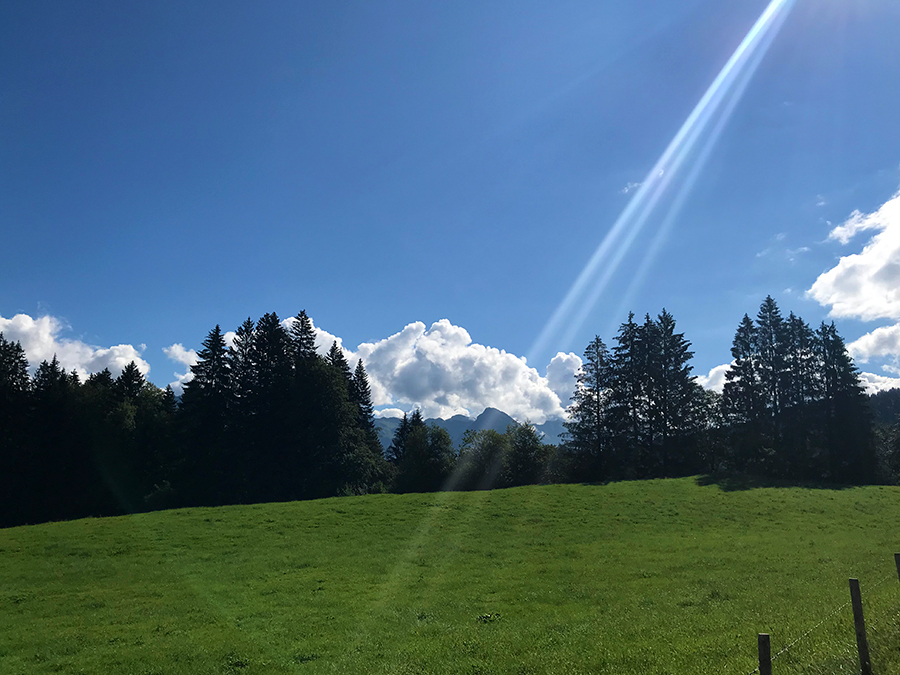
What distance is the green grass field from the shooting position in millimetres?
13578

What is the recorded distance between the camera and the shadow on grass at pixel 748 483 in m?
50.9

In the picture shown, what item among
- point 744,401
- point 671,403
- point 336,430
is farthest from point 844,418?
point 336,430

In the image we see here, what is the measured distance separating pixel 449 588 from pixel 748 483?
4322cm

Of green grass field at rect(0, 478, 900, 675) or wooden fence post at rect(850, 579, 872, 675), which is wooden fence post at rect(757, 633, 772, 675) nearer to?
wooden fence post at rect(850, 579, 872, 675)

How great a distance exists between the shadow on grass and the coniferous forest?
2661mm

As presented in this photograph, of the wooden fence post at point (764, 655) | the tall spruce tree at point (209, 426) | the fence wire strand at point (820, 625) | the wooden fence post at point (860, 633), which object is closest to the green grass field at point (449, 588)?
the fence wire strand at point (820, 625)

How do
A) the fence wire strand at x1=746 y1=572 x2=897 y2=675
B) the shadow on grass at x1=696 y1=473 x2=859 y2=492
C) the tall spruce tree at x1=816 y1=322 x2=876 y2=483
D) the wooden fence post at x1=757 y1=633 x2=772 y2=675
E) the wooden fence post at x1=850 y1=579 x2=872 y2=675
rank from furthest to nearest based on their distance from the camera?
the tall spruce tree at x1=816 y1=322 x2=876 y2=483 < the shadow on grass at x1=696 y1=473 x2=859 y2=492 < the fence wire strand at x1=746 y1=572 x2=897 y2=675 < the wooden fence post at x1=850 y1=579 x2=872 y2=675 < the wooden fence post at x1=757 y1=633 x2=772 y2=675

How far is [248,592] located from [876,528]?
41.2 metres

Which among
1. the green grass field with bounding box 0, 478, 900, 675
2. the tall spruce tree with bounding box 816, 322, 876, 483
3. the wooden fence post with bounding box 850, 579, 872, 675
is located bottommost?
the green grass field with bounding box 0, 478, 900, 675

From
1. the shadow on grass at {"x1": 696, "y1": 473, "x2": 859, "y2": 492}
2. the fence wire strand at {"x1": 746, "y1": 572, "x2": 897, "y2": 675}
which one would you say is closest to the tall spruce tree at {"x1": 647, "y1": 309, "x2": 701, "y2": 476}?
the shadow on grass at {"x1": 696, "y1": 473, "x2": 859, "y2": 492}

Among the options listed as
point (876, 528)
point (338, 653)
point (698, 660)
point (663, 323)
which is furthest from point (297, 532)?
point (663, 323)

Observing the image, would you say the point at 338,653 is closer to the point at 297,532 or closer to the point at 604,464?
the point at 297,532

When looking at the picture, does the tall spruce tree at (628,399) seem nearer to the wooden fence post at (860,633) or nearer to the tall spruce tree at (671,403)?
the tall spruce tree at (671,403)

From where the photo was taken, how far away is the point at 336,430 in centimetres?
6231
